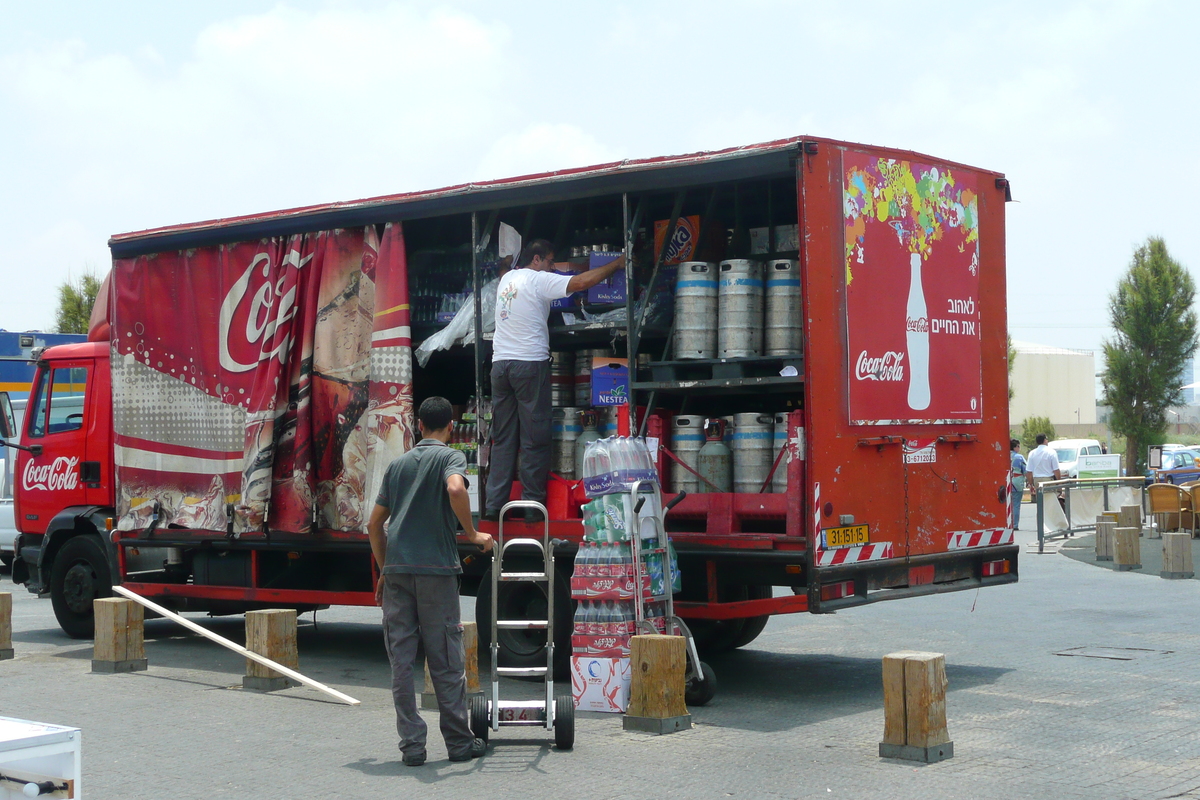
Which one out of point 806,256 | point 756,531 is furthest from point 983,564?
point 806,256

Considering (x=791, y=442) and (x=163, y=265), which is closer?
(x=791, y=442)

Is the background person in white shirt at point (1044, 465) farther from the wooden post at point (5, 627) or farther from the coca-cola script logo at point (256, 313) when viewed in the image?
the wooden post at point (5, 627)

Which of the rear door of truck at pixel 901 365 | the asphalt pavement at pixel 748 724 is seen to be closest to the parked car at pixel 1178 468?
the asphalt pavement at pixel 748 724

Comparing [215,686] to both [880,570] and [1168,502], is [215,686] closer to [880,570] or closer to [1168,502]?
[880,570]

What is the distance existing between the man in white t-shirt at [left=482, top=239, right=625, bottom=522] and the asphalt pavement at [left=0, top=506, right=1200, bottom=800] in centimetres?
156

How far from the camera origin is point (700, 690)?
8.21 meters

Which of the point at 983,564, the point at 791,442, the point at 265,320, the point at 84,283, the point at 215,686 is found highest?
the point at 84,283

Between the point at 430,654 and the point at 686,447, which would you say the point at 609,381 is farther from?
the point at 430,654

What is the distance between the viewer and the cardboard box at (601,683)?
7.91 meters

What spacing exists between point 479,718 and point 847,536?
2707 mm

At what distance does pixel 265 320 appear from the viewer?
10797 millimetres

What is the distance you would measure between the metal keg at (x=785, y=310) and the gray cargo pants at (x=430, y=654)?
2941 millimetres

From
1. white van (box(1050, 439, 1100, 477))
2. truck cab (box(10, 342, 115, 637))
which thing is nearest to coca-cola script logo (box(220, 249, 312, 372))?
truck cab (box(10, 342, 115, 637))

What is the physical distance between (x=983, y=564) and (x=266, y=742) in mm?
5138
